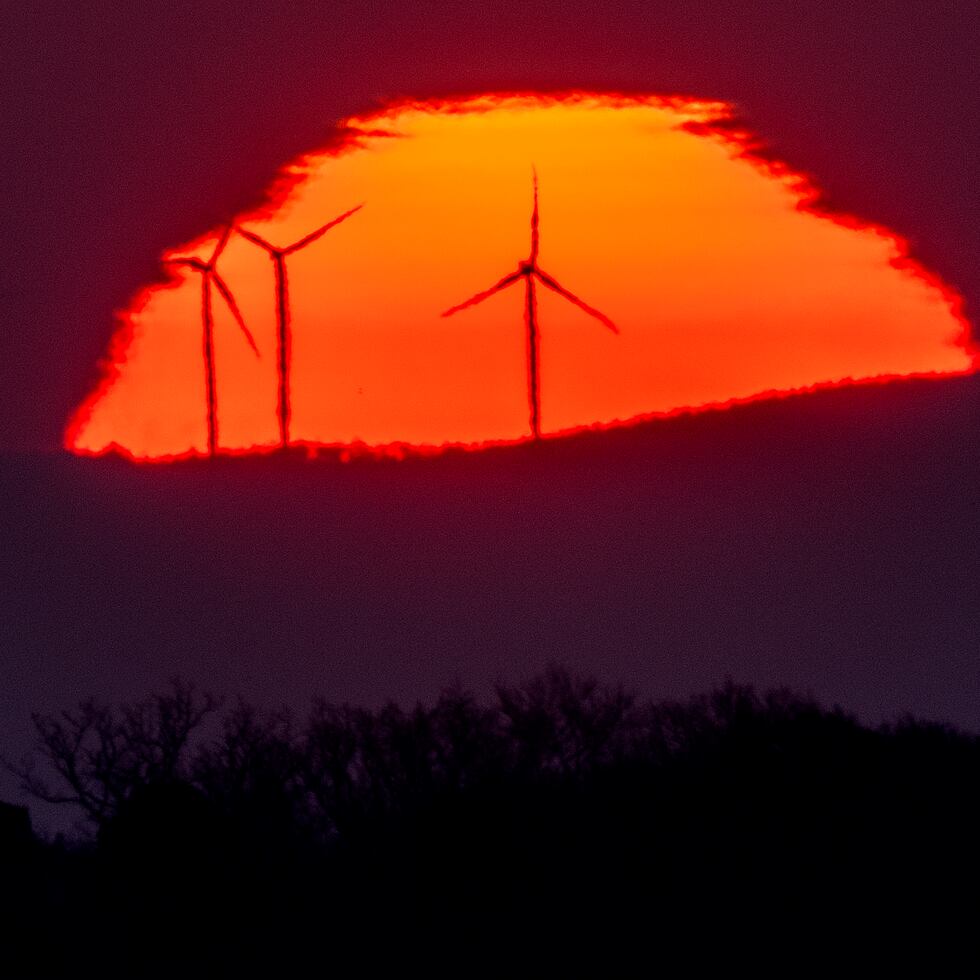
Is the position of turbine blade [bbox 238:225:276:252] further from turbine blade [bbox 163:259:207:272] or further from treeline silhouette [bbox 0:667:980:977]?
treeline silhouette [bbox 0:667:980:977]

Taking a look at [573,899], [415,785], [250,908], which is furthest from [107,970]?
[415,785]

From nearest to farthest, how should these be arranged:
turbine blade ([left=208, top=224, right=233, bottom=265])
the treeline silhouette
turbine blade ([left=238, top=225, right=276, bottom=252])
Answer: the treeline silhouette → turbine blade ([left=238, top=225, right=276, bottom=252]) → turbine blade ([left=208, top=224, right=233, bottom=265])

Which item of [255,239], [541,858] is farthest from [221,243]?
[541,858]

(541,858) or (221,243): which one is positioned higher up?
(221,243)

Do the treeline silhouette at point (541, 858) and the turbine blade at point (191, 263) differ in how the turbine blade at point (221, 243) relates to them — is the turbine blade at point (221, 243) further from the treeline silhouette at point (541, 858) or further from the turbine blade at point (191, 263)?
the treeline silhouette at point (541, 858)

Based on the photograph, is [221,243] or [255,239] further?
[221,243]

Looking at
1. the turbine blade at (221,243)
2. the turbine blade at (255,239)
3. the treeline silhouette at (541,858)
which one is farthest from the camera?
the turbine blade at (221,243)

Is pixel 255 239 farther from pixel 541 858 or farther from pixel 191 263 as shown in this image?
pixel 541 858
